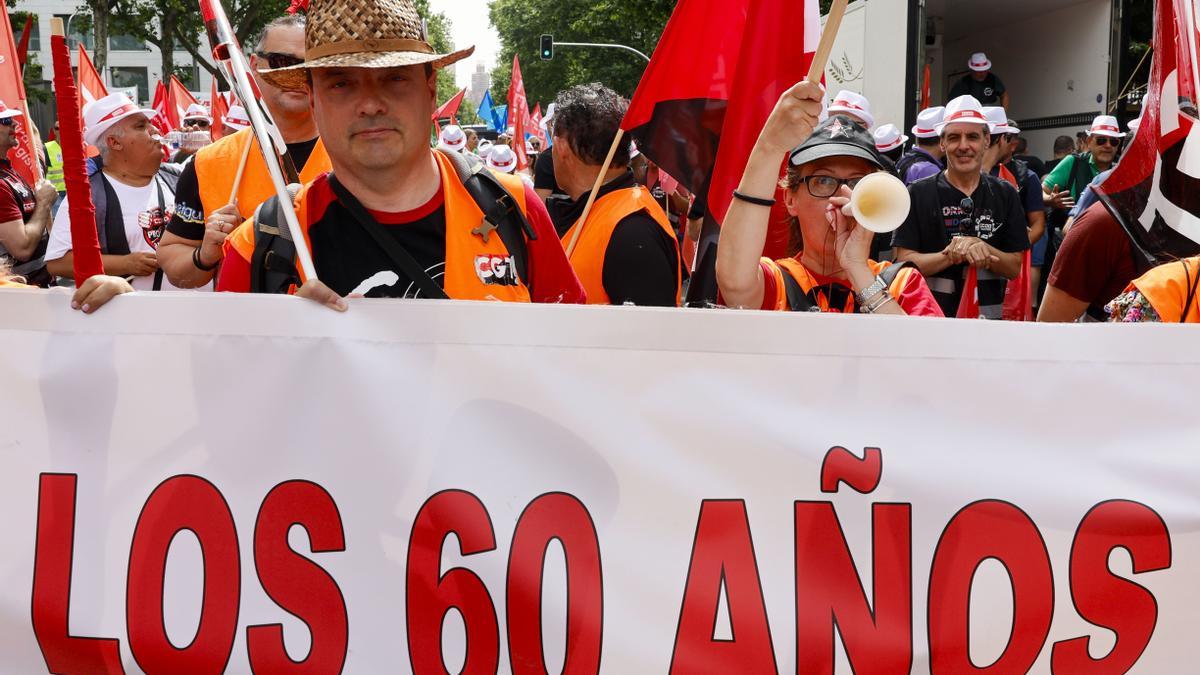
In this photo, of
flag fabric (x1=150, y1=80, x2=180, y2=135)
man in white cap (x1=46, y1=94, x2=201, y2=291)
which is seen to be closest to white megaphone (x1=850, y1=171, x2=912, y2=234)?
man in white cap (x1=46, y1=94, x2=201, y2=291)

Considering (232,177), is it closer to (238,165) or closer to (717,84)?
(238,165)

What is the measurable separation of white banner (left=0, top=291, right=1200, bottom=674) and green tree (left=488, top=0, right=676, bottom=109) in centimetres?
4137

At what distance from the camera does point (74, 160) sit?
2244 millimetres

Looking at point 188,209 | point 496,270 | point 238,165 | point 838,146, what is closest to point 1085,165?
point 838,146

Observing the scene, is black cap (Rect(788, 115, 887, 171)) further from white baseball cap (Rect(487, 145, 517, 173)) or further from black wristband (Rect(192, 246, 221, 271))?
white baseball cap (Rect(487, 145, 517, 173))

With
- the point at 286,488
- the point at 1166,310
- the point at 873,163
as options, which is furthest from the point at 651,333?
the point at 1166,310

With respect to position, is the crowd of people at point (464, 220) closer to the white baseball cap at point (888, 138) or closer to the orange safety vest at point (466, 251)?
the orange safety vest at point (466, 251)

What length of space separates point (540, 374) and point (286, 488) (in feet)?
1.67

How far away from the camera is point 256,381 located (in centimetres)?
227

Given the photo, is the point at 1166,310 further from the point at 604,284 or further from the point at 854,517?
the point at 604,284

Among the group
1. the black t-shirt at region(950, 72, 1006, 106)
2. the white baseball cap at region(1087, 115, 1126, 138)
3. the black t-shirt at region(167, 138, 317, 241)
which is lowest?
the black t-shirt at region(167, 138, 317, 241)

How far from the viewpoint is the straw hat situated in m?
2.63

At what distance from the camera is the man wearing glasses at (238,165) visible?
3541 mm

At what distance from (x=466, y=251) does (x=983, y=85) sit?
844 cm
